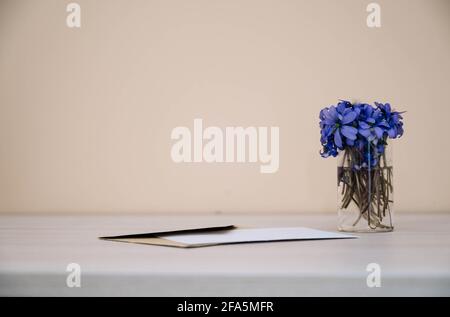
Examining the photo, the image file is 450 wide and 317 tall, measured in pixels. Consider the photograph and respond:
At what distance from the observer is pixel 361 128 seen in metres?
1.17

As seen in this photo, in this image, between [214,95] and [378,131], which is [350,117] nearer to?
[378,131]

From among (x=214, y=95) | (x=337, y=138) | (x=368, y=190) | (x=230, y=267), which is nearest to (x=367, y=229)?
(x=368, y=190)

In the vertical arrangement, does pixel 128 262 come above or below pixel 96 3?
below

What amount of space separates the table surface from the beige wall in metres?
0.72

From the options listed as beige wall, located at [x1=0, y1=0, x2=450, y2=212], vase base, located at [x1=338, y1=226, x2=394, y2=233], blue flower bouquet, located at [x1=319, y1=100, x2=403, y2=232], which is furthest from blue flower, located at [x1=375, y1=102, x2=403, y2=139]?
beige wall, located at [x1=0, y1=0, x2=450, y2=212]

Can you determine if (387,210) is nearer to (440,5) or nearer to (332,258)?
(332,258)

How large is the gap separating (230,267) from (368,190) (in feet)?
1.70

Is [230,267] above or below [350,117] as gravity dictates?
below

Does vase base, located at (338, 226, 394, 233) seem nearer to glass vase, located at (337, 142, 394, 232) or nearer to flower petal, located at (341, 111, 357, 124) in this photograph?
glass vase, located at (337, 142, 394, 232)

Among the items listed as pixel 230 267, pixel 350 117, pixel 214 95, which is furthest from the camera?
pixel 214 95

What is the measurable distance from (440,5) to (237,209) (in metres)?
0.81
